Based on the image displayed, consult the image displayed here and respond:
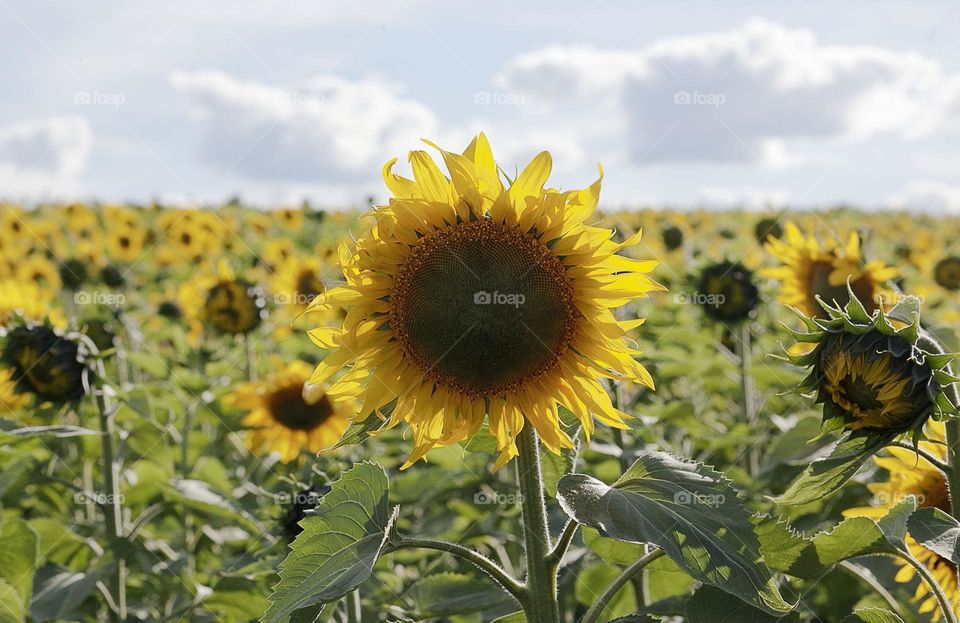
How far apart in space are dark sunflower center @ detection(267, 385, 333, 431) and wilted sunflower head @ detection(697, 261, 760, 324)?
6.18 feet

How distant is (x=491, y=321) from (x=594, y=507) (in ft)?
1.40

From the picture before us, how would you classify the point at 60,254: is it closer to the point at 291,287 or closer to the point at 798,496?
the point at 291,287

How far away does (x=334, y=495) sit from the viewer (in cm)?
177

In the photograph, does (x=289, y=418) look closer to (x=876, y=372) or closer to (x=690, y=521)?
(x=690, y=521)

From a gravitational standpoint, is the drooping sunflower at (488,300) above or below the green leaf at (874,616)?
above

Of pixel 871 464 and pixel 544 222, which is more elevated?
pixel 544 222

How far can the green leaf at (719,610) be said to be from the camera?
181 cm

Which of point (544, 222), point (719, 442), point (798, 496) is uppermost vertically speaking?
point (544, 222)

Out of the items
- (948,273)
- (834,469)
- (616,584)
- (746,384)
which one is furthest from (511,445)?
(948,273)

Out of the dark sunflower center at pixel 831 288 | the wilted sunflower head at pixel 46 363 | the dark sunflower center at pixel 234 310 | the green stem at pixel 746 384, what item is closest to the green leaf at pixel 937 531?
the dark sunflower center at pixel 831 288

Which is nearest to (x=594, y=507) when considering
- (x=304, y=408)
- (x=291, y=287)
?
(x=304, y=408)

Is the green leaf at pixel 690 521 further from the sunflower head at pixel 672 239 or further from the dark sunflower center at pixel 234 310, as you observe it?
the sunflower head at pixel 672 239

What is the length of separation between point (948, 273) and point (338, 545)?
681cm

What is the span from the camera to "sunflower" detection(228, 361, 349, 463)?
13.9 ft
